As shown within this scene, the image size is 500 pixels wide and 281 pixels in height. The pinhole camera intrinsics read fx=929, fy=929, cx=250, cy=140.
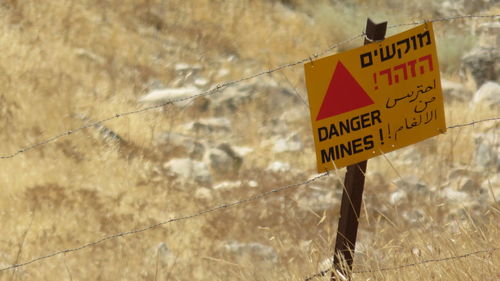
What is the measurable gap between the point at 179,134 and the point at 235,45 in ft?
2.00

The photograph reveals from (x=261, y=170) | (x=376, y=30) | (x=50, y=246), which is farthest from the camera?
(x=261, y=170)

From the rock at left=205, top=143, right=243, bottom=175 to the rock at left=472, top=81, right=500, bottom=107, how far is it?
1169 mm

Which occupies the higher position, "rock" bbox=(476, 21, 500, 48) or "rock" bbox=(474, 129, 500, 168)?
"rock" bbox=(476, 21, 500, 48)

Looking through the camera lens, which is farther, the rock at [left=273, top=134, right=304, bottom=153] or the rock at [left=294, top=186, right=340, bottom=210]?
the rock at [left=273, top=134, right=304, bottom=153]

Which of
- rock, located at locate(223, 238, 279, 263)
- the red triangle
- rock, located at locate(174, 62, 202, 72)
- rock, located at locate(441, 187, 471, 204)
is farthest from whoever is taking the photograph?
rock, located at locate(174, 62, 202, 72)

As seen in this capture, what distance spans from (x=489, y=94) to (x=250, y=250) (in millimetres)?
1394

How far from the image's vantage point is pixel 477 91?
14.5 feet

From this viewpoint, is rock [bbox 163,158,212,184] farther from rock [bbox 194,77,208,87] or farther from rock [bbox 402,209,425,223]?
rock [bbox 402,209,425,223]

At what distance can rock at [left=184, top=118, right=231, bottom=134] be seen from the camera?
4.29 meters

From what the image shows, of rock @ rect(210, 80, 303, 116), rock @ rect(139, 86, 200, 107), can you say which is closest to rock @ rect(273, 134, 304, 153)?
rock @ rect(210, 80, 303, 116)

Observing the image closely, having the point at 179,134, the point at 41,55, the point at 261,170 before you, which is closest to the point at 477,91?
the point at 261,170

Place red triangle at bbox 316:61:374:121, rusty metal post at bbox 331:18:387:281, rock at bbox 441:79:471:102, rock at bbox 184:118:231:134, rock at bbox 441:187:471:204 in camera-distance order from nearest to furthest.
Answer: red triangle at bbox 316:61:374:121, rusty metal post at bbox 331:18:387:281, rock at bbox 441:187:471:204, rock at bbox 184:118:231:134, rock at bbox 441:79:471:102

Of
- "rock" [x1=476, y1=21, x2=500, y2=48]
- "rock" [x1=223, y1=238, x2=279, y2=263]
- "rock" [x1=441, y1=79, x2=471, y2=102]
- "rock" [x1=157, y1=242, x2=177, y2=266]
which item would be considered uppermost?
"rock" [x1=476, y1=21, x2=500, y2=48]

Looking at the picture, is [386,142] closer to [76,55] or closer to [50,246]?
[50,246]
